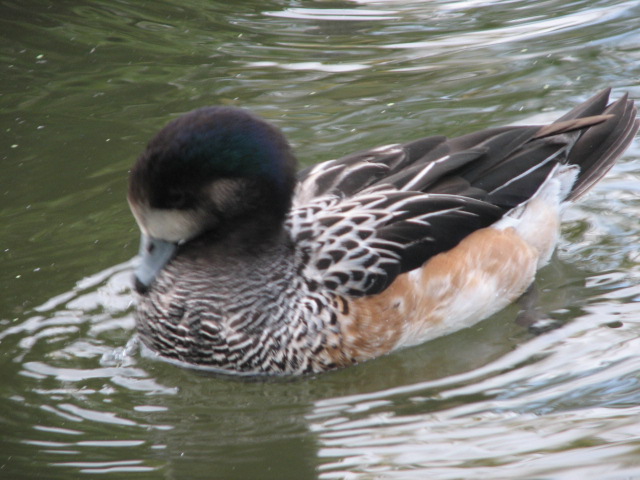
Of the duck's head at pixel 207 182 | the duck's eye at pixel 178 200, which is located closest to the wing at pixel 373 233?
the duck's head at pixel 207 182

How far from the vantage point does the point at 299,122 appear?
29.7 feet

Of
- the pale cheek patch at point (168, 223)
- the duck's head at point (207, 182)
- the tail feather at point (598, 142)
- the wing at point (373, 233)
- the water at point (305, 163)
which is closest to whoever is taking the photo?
the water at point (305, 163)

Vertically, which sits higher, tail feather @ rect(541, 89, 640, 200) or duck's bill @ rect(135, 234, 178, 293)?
tail feather @ rect(541, 89, 640, 200)

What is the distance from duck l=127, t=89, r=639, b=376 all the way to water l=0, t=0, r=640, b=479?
18 cm

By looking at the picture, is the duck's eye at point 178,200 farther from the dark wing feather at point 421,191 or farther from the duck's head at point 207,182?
the dark wing feather at point 421,191

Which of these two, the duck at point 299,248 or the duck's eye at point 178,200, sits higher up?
the duck's eye at point 178,200

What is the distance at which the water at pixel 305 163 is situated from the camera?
5.29 metres

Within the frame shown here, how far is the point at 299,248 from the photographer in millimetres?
6250

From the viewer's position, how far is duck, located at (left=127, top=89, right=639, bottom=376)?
19.2 feet

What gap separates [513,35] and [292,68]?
85.2 inches

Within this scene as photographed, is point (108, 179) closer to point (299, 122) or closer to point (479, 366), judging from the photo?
point (299, 122)

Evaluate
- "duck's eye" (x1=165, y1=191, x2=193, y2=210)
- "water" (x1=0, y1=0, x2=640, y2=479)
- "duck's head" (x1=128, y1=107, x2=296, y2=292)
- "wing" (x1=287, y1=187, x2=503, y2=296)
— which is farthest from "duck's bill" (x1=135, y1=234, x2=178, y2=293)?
"wing" (x1=287, y1=187, x2=503, y2=296)

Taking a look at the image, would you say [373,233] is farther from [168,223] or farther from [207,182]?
[168,223]

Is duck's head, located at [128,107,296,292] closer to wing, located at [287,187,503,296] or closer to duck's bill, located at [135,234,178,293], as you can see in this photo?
duck's bill, located at [135,234,178,293]
